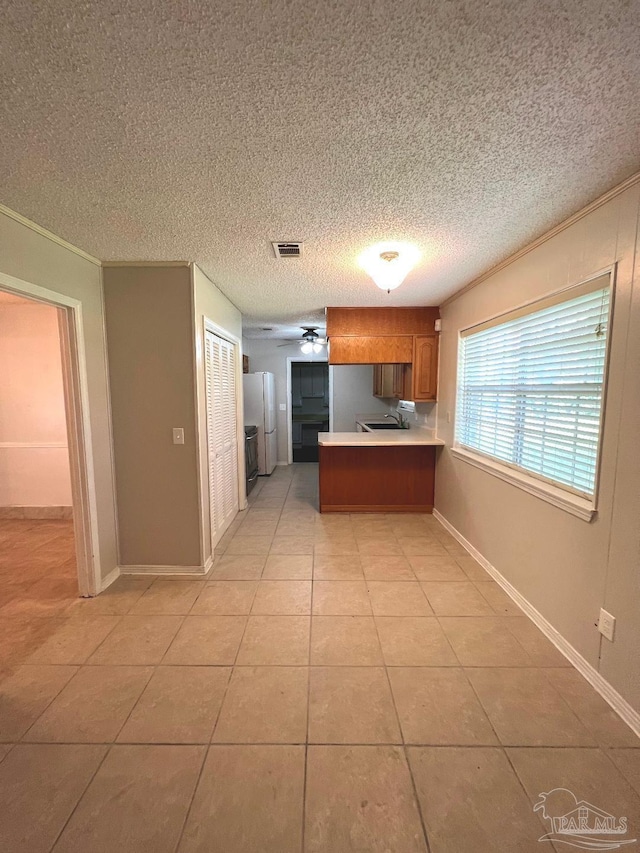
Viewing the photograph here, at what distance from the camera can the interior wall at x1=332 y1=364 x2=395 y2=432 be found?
674cm

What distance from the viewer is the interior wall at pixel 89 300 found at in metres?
1.79

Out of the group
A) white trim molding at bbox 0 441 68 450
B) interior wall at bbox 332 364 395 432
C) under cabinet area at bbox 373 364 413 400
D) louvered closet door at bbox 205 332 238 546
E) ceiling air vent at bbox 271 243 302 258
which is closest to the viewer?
ceiling air vent at bbox 271 243 302 258

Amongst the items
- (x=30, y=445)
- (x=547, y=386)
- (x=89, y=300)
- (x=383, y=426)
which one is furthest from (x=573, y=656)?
(x=30, y=445)

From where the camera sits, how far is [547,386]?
2104 mm

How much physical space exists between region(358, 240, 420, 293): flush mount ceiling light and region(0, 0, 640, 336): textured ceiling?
20 cm

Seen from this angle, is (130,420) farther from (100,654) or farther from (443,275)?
(443,275)

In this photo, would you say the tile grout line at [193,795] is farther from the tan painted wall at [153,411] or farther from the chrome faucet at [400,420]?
the chrome faucet at [400,420]

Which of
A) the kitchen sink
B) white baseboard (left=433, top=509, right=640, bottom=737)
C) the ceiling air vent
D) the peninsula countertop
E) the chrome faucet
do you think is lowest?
white baseboard (left=433, top=509, right=640, bottom=737)

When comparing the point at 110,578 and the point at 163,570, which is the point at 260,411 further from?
the point at 110,578

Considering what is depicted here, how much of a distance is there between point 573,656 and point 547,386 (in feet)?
4.86

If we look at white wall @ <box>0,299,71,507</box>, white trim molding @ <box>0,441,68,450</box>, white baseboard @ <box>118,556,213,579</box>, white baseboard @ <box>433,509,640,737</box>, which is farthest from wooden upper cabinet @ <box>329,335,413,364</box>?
white trim molding @ <box>0,441,68,450</box>

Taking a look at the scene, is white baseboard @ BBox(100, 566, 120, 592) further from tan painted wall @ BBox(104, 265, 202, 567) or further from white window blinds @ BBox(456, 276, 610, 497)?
white window blinds @ BBox(456, 276, 610, 497)

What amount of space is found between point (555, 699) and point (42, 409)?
4938 mm

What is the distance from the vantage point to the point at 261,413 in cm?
578
